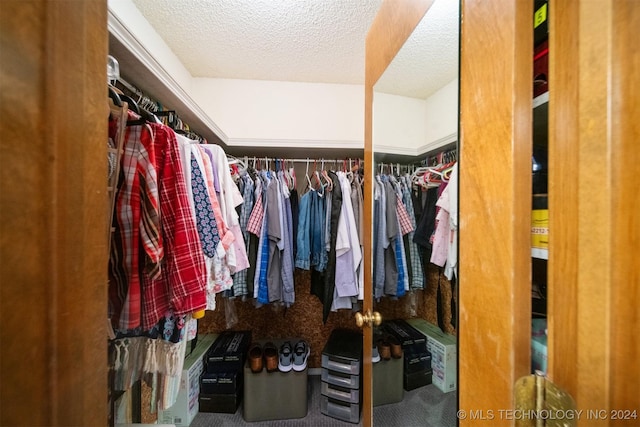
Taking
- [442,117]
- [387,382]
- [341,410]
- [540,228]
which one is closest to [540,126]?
[540,228]

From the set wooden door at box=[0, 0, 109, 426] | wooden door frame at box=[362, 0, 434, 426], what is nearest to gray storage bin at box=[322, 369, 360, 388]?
wooden door frame at box=[362, 0, 434, 426]

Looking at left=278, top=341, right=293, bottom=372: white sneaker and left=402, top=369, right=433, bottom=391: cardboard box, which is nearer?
left=402, top=369, right=433, bottom=391: cardboard box

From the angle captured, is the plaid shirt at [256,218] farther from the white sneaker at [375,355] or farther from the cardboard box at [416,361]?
the cardboard box at [416,361]

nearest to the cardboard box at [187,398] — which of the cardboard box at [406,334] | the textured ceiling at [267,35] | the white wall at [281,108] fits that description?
the cardboard box at [406,334]

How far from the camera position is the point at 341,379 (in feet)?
4.32

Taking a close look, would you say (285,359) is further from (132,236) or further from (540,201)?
(540,201)

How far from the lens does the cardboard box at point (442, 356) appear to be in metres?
0.44

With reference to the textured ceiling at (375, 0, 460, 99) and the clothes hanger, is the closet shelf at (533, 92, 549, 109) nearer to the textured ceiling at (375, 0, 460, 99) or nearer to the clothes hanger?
the textured ceiling at (375, 0, 460, 99)

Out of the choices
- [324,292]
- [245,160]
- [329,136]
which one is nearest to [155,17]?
[245,160]

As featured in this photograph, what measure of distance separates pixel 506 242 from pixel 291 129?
62.6 inches

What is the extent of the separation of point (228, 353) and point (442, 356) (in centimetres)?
139

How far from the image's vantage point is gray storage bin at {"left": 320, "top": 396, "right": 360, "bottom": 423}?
1.29 m

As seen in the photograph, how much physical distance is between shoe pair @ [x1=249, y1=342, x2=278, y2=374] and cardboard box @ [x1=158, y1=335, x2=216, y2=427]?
0.34m

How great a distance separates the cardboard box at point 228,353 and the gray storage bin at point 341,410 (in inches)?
24.3
